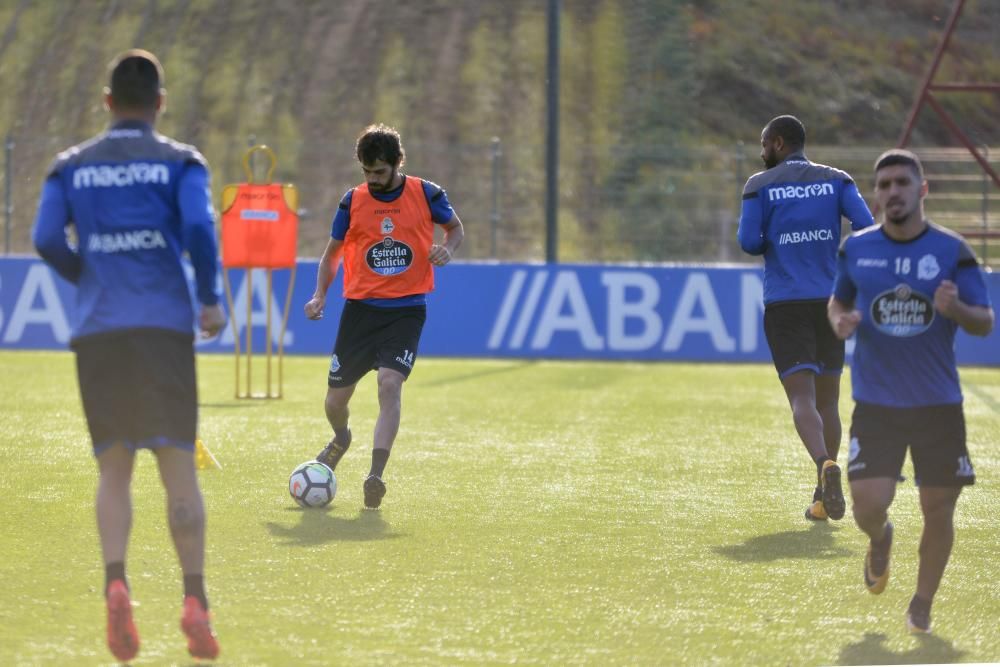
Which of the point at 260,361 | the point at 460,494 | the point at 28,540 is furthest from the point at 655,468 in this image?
the point at 260,361

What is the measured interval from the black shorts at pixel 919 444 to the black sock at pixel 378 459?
118 inches

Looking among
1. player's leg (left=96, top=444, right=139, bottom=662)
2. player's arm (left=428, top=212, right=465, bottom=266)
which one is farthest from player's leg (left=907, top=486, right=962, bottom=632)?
player's arm (left=428, top=212, right=465, bottom=266)

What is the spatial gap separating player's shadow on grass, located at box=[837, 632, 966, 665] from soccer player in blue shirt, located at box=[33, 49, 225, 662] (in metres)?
2.13

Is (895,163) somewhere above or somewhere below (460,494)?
above

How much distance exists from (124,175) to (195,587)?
1351mm

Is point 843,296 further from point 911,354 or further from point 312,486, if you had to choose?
point 312,486

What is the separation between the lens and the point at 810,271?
7.80m

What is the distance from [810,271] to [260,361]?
1039cm

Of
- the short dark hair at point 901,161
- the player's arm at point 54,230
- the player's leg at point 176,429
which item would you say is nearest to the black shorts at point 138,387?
the player's leg at point 176,429

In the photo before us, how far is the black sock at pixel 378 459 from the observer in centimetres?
779

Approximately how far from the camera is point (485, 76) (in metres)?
39.9

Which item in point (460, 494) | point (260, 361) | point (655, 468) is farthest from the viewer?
point (260, 361)

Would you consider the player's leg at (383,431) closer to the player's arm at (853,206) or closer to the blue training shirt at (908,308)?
the player's arm at (853,206)

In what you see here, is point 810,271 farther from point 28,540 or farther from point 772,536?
point 28,540
